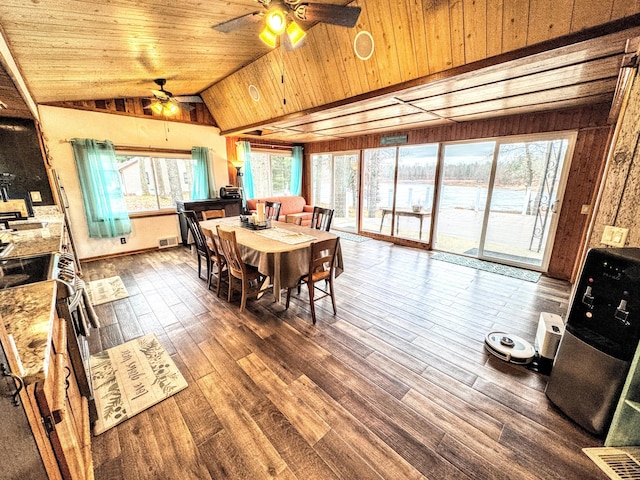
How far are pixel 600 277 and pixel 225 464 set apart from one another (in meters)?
2.37

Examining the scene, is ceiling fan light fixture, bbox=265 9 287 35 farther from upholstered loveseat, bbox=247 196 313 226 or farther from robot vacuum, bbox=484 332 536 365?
upholstered loveseat, bbox=247 196 313 226

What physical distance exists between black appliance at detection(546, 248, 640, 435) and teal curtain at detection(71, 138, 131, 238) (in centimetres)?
606

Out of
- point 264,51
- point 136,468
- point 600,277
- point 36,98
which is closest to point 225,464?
point 136,468

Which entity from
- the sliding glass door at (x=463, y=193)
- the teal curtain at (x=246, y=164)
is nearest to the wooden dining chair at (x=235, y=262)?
the teal curtain at (x=246, y=164)

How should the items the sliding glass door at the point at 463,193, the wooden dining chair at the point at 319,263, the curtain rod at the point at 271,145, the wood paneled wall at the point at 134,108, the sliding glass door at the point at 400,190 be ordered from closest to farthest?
the wooden dining chair at the point at 319,263
the wood paneled wall at the point at 134,108
the sliding glass door at the point at 463,193
the sliding glass door at the point at 400,190
the curtain rod at the point at 271,145

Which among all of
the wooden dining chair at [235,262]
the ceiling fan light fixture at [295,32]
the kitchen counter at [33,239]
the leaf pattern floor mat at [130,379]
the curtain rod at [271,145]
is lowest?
the leaf pattern floor mat at [130,379]

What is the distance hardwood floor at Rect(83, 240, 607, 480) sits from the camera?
1.38m

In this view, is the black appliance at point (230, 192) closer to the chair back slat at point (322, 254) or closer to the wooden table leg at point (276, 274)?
the chair back slat at point (322, 254)

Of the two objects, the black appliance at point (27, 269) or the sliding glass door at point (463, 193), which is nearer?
the black appliance at point (27, 269)

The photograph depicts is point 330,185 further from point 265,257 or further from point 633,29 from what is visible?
point 633,29

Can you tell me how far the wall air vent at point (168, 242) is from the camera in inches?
205

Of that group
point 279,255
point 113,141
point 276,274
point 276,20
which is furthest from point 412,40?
point 113,141

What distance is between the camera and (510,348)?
2.14m

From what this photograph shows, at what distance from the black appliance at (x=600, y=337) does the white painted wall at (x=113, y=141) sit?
599cm
